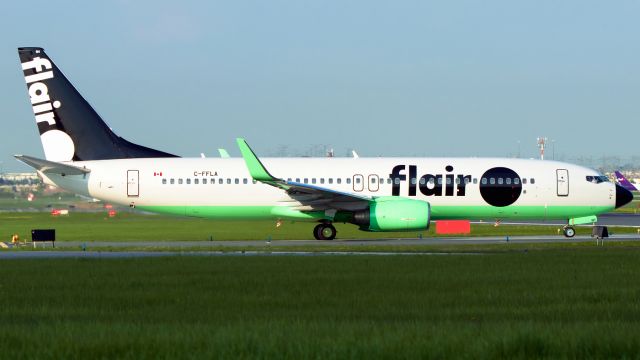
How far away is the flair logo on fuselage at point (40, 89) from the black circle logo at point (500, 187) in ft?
63.4

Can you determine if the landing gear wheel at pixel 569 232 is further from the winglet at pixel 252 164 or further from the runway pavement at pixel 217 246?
the winglet at pixel 252 164

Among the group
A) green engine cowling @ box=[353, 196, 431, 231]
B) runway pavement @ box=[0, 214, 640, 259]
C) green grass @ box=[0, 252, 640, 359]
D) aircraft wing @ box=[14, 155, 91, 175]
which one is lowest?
green grass @ box=[0, 252, 640, 359]

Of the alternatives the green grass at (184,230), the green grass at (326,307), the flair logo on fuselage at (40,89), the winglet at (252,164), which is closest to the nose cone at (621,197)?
the green grass at (184,230)

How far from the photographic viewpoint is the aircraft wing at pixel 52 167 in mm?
44125

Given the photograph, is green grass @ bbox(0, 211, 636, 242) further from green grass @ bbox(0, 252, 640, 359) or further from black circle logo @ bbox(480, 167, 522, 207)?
green grass @ bbox(0, 252, 640, 359)

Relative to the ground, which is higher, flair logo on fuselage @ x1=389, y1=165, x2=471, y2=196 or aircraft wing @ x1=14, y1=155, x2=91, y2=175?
aircraft wing @ x1=14, y1=155, x2=91, y2=175

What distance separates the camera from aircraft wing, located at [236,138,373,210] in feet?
139

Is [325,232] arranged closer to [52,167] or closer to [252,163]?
[252,163]

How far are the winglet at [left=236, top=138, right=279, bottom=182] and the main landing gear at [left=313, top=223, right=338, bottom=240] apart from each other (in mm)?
4434

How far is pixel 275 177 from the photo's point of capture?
147ft

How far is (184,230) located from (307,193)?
10331 mm

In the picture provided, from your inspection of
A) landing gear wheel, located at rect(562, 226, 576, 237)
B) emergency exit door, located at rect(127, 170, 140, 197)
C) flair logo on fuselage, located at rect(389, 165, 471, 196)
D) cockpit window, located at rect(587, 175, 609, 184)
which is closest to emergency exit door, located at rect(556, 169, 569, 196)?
cockpit window, located at rect(587, 175, 609, 184)

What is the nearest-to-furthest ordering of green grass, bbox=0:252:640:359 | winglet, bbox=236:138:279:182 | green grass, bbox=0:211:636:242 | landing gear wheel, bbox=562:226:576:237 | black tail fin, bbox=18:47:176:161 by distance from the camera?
green grass, bbox=0:252:640:359 < winglet, bbox=236:138:279:182 < black tail fin, bbox=18:47:176:161 < landing gear wheel, bbox=562:226:576:237 < green grass, bbox=0:211:636:242

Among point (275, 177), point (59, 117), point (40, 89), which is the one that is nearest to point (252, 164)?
point (275, 177)
